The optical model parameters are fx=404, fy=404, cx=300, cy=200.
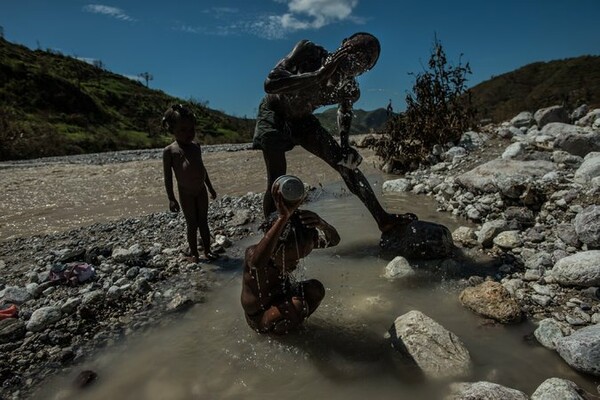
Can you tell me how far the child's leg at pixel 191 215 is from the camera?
13.6ft

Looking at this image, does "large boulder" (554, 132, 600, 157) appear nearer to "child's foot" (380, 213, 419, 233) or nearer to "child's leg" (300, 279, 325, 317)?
"child's foot" (380, 213, 419, 233)

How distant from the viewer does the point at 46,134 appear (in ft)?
89.1

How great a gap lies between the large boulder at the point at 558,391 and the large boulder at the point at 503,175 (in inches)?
131

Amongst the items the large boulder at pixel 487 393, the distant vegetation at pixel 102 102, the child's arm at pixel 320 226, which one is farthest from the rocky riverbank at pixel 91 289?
the distant vegetation at pixel 102 102

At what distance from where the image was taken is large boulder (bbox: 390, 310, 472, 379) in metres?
2.23

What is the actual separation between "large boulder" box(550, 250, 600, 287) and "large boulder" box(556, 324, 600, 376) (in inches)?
31.7

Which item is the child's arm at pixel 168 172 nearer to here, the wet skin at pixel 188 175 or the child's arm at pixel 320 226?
the wet skin at pixel 188 175

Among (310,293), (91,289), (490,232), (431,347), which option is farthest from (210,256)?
(490,232)

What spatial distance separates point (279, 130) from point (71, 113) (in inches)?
1854

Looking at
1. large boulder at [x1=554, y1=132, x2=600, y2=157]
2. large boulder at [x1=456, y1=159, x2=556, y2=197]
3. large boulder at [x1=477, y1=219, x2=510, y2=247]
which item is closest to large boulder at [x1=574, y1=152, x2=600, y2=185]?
large boulder at [x1=456, y1=159, x2=556, y2=197]

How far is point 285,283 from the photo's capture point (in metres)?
2.69

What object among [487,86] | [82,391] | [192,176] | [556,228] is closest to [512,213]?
[556,228]

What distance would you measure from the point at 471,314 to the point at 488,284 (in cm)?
25

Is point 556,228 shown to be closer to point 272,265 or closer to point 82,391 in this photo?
point 272,265
